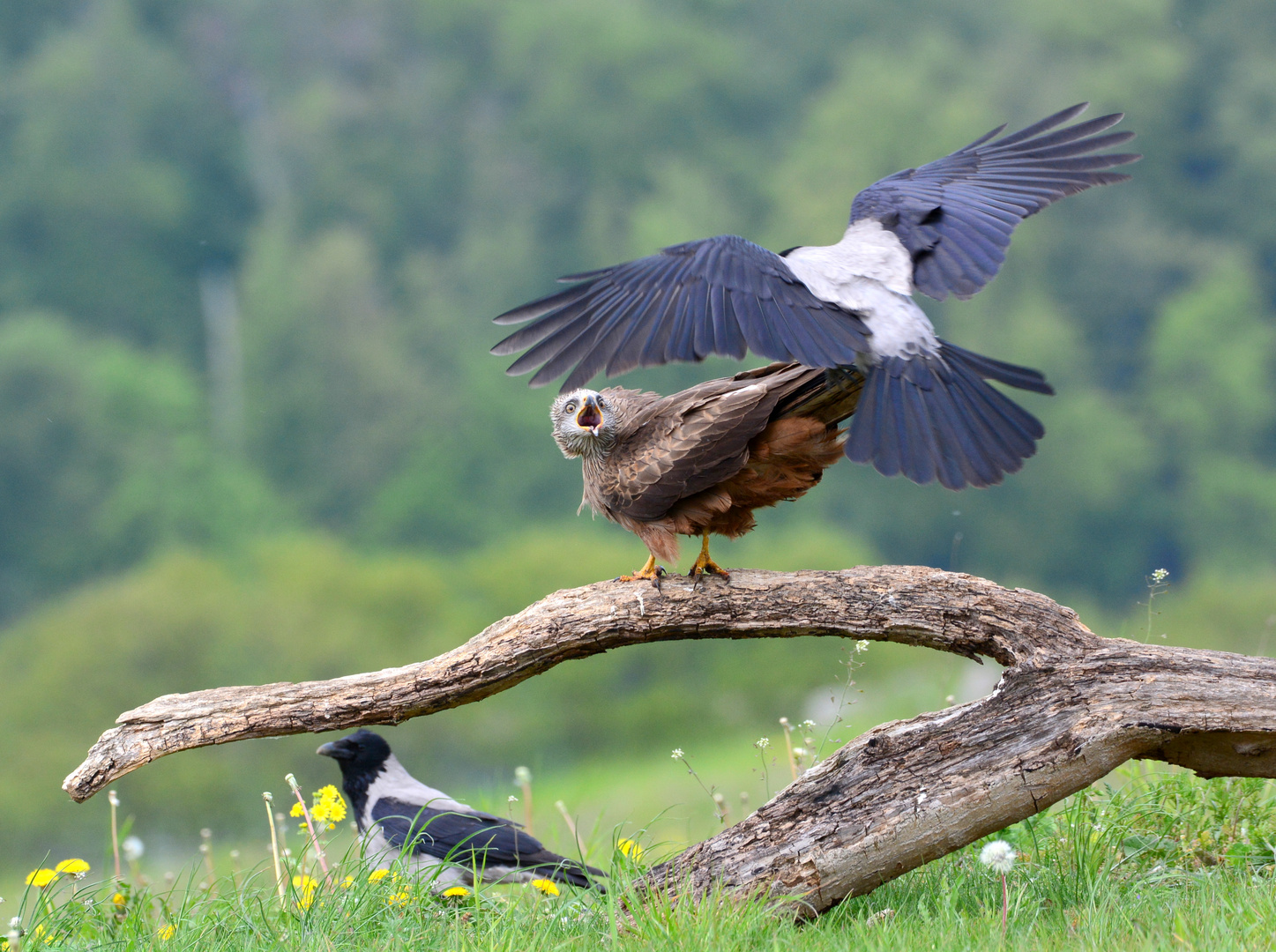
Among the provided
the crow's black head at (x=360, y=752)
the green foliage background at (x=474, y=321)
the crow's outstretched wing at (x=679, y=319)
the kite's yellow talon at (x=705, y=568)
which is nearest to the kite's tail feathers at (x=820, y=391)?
the crow's outstretched wing at (x=679, y=319)

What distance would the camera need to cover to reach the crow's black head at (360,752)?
462 centimetres

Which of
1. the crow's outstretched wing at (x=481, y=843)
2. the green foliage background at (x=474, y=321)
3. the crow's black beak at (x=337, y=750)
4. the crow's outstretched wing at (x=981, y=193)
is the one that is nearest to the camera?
the crow's outstretched wing at (x=481, y=843)

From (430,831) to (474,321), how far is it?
4277cm

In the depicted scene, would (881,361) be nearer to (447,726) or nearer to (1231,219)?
(447,726)

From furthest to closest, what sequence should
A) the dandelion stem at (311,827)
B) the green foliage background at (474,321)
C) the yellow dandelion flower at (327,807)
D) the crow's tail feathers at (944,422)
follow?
1. the green foliage background at (474,321)
2. the yellow dandelion flower at (327,807)
3. the dandelion stem at (311,827)
4. the crow's tail feathers at (944,422)

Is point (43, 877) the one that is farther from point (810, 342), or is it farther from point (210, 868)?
point (810, 342)

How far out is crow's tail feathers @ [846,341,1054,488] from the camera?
333 cm

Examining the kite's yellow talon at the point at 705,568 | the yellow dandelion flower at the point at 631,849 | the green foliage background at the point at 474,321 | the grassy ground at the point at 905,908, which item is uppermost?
the green foliage background at the point at 474,321

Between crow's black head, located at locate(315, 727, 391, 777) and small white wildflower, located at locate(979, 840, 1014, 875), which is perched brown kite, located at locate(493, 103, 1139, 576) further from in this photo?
Result: crow's black head, located at locate(315, 727, 391, 777)

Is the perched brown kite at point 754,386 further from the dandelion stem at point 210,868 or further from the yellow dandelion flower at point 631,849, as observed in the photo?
the dandelion stem at point 210,868

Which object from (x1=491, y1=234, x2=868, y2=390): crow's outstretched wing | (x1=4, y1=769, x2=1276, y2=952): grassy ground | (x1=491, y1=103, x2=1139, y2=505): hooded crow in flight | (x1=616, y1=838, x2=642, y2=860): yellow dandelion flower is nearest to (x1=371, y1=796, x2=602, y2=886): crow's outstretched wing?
(x1=4, y1=769, x2=1276, y2=952): grassy ground

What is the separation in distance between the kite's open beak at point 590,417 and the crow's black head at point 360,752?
1.60 m

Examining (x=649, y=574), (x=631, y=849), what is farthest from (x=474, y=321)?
(x=631, y=849)

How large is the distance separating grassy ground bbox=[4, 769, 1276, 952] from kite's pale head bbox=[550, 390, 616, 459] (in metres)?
1.25
